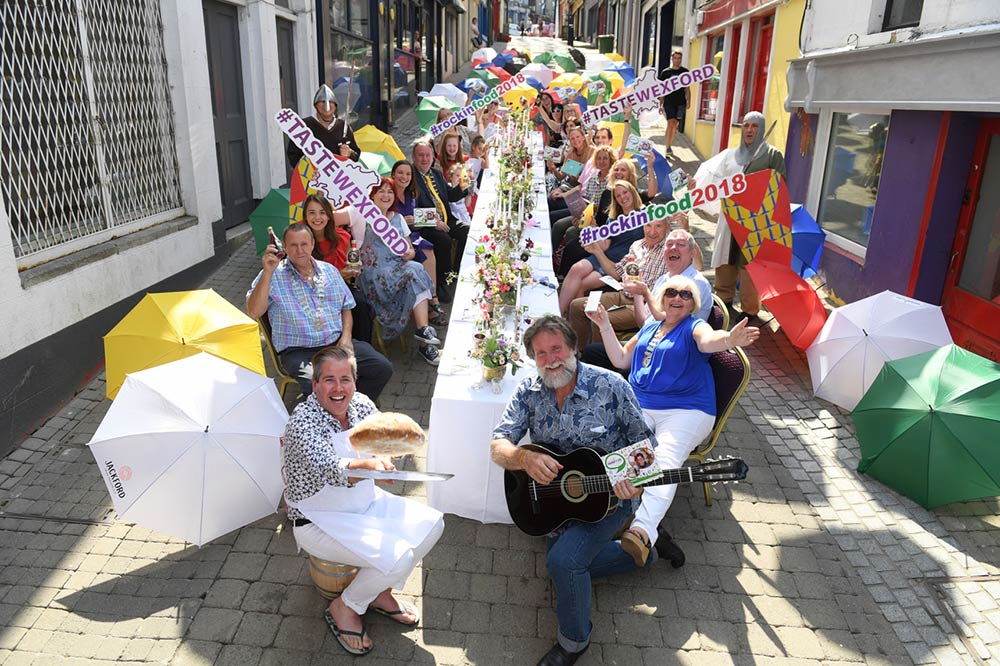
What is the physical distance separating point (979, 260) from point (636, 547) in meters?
4.83

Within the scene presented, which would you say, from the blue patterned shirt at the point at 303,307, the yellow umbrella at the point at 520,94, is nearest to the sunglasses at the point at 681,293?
the blue patterned shirt at the point at 303,307

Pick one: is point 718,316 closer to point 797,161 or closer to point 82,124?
point 82,124

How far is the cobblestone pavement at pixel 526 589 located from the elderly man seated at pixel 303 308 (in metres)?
1.03

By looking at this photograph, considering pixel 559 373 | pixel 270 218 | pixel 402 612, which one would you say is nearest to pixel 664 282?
pixel 559 373

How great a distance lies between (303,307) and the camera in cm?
491

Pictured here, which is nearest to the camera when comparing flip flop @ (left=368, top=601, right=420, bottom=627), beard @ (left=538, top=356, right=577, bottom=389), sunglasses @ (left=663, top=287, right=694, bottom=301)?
beard @ (left=538, top=356, right=577, bottom=389)

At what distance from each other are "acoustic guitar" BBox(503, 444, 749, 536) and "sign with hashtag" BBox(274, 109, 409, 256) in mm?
2885

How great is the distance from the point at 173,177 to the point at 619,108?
204 inches

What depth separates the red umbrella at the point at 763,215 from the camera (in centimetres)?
654

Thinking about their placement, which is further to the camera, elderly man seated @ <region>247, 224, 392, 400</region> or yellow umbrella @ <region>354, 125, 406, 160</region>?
yellow umbrella @ <region>354, 125, 406, 160</region>

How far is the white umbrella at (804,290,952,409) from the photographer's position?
17.2 ft

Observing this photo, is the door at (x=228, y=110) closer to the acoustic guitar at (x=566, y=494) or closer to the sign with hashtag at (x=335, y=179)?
the sign with hashtag at (x=335, y=179)

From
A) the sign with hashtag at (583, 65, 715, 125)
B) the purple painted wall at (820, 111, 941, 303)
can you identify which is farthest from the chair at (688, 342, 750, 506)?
the sign with hashtag at (583, 65, 715, 125)

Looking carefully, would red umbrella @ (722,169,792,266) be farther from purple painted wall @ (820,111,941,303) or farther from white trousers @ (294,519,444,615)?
white trousers @ (294,519,444,615)
